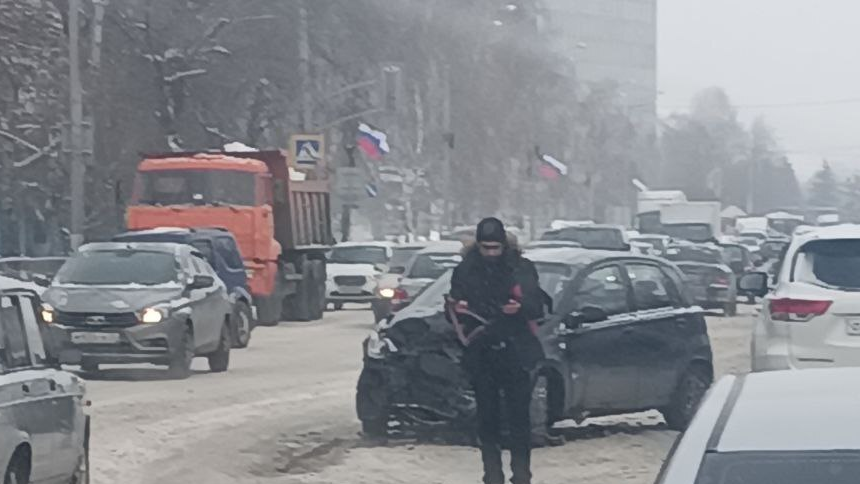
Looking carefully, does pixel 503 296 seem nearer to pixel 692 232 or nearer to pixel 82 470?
pixel 82 470

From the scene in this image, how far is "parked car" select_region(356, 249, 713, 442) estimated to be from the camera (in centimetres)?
1590

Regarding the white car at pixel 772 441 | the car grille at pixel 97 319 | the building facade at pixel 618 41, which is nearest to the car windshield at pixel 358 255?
the car grille at pixel 97 319

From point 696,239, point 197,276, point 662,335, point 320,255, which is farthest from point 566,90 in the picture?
point 662,335

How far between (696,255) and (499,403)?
104 ft

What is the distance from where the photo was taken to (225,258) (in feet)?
103

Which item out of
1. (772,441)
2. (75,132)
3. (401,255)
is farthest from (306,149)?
(772,441)

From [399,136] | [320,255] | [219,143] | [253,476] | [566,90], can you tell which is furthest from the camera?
[566,90]

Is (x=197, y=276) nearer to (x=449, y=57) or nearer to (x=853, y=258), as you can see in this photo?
(x=853, y=258)

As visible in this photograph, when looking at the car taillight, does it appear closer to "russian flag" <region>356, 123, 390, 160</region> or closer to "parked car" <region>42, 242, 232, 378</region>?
"parked car" <region>42, 242, 232, 378</region>

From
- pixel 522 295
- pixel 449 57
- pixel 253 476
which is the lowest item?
pixel 253 476

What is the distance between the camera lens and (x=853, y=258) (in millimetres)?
15352

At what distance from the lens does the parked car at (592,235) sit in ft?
141

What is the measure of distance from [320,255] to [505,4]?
5452cm

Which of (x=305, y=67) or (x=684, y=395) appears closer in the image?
(x=684, y=395)
